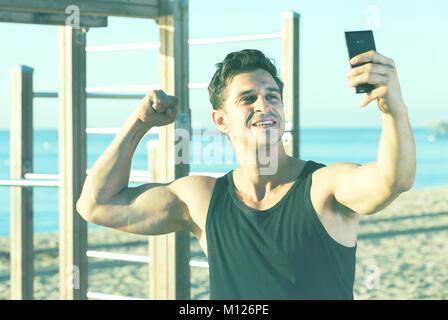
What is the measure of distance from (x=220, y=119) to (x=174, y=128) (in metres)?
1.11

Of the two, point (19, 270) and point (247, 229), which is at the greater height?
point (247, 229)

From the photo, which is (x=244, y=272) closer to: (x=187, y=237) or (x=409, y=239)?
(x=187, y=237)

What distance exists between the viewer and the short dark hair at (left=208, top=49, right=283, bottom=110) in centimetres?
212

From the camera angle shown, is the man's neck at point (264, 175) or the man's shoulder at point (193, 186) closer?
the man's neck at point (264, 175)

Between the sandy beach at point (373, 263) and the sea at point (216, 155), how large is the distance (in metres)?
2.03

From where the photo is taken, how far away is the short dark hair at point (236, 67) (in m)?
2.12

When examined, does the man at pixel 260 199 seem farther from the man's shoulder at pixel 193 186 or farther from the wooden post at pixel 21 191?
the wooden post at pixel 21 191

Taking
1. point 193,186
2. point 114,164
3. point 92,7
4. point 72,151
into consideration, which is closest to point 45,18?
point 92,7

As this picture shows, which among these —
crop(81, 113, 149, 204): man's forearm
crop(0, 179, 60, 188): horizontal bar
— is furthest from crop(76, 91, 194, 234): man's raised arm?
crop(0, 179, 60, 188): horizontal bar

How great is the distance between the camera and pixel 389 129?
1.60m

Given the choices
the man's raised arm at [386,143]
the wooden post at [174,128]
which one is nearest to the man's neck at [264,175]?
the man's raised arm at [386,143]
